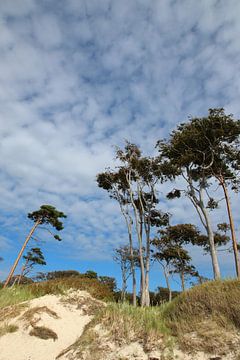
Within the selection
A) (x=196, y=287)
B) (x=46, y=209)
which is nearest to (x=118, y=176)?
(x=46, y=209)

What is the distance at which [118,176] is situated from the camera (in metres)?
25.9

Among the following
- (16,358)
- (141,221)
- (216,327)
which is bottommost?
(16,358)

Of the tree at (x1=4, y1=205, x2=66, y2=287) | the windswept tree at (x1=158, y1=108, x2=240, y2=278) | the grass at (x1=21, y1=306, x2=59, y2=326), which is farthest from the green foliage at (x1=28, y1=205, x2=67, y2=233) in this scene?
the grass at (x1=21, y1=306, x2=59, y2=326)

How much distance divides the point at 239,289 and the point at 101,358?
11.5ft

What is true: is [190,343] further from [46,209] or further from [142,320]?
[46,209]

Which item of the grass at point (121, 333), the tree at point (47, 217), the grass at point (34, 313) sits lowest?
the grass at point (121, 333)

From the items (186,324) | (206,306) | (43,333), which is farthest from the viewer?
(43,333)

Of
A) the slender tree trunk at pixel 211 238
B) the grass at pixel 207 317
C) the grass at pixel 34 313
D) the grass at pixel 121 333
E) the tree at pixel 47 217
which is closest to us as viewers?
the grass at pixel 207 317

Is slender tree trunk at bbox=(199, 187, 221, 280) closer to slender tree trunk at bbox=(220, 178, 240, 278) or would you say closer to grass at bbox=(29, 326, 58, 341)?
slender tree trunk at bbox=(220, 178, 240, 278)

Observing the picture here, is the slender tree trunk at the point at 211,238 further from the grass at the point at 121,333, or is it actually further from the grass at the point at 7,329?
the grass at the point at 7,329

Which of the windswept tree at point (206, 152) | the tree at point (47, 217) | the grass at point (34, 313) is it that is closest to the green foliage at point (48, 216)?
the tree at point (47, 217)

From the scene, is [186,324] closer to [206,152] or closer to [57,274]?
[206,152]

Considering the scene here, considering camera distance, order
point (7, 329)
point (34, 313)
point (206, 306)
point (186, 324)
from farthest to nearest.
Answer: point (34, 313), point (7, 329), point (206, 306), point (186, 324)

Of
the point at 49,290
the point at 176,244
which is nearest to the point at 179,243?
the point at 176,244
